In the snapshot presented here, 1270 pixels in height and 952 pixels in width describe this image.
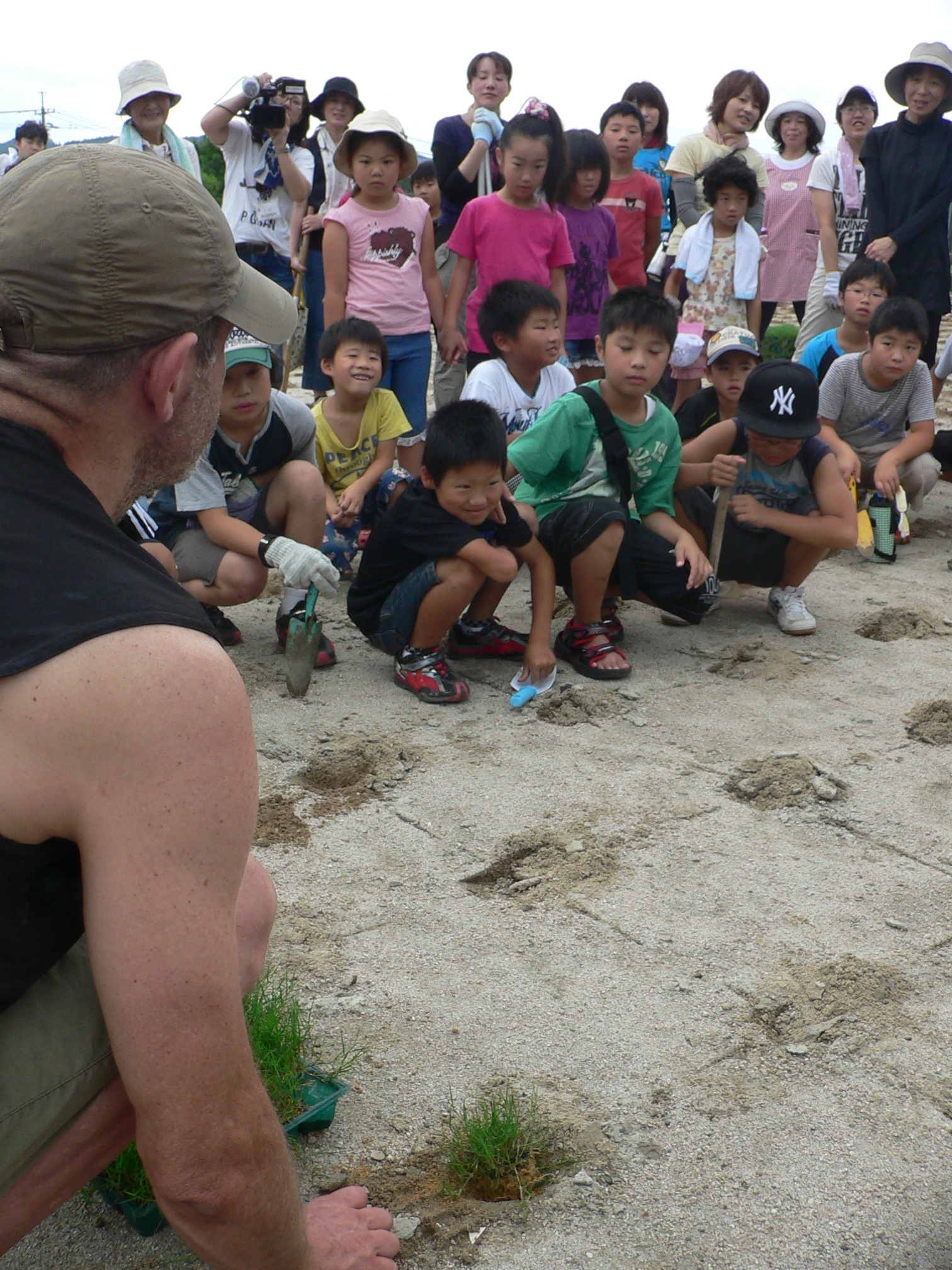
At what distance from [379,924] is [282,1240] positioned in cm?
104

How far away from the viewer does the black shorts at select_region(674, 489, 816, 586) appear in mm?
4074

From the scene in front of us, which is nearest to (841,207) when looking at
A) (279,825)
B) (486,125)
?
(486,125)

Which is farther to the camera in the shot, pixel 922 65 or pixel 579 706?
pixel 922 65

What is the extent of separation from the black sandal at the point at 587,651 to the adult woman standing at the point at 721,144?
2.99 metres

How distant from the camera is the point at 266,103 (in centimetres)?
532

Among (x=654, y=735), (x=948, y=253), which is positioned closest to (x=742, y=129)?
(x=948, y=253)

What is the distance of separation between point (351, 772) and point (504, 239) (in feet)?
9.00

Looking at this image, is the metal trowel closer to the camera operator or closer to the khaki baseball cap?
the khaki baseball cap

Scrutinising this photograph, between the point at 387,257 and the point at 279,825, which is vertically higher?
the point at 387,257

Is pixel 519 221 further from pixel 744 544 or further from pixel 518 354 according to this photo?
pixel 744 544

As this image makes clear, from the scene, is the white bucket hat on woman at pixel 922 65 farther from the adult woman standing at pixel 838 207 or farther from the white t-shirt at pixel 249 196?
the white t-shirt at pixel 249 196

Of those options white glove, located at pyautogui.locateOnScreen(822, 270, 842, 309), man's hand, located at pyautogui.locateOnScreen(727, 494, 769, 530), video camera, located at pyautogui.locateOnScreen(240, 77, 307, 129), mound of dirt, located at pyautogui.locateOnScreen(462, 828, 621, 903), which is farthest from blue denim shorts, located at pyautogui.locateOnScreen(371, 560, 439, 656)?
white glove, located at pyautogui.locateOnScreen(822, 270, 842, 309)

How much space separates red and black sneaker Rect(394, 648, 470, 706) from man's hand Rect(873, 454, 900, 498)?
2152mm

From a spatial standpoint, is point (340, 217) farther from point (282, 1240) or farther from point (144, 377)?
point (282, 1240)
